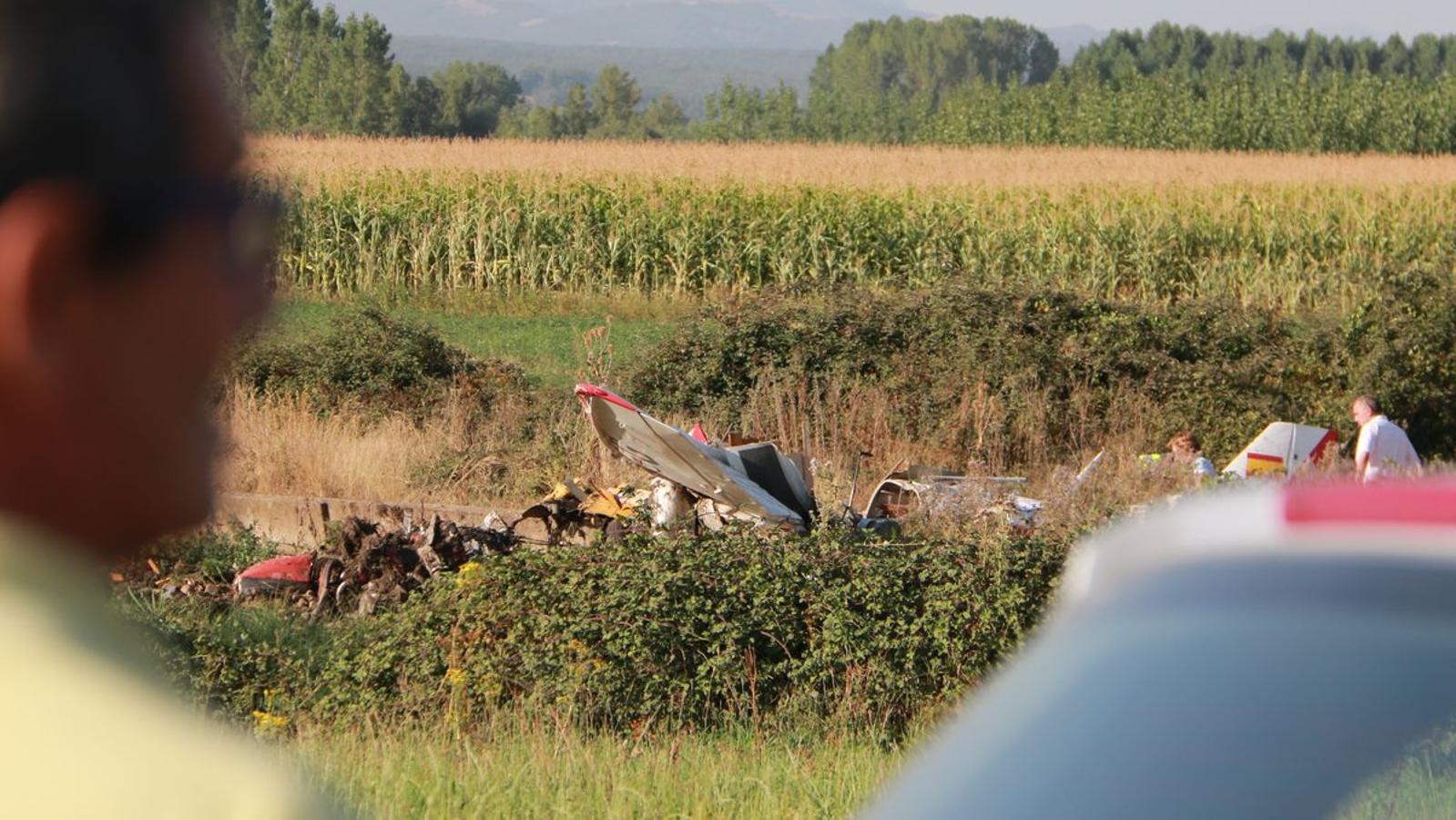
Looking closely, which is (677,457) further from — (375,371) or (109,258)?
(109,258)

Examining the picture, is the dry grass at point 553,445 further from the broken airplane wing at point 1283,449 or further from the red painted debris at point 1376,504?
the red painted debris at point 1376,504

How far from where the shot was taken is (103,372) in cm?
109

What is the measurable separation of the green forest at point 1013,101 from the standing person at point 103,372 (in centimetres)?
22

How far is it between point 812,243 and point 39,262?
83.5ft

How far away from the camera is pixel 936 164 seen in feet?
148

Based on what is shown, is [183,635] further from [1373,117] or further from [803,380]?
[1373,117]

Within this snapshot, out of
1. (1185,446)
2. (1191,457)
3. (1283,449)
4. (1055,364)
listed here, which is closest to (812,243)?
(1055,364)

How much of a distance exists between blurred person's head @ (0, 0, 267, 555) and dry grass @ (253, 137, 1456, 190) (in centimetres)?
3011

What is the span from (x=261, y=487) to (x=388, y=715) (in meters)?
6.02

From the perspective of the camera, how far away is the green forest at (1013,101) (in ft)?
204

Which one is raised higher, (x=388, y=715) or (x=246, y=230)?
(x=246, y=230)

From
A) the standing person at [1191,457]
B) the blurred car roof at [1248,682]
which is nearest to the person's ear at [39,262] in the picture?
the blurred car roof at [1248,682]

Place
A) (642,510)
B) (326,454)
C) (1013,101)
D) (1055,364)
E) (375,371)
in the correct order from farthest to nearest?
(1013,101)
(375,371)
(1055,364)
(326,454)
(642,510)

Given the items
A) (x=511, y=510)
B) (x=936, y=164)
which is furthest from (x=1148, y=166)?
(x=511, y=510)
